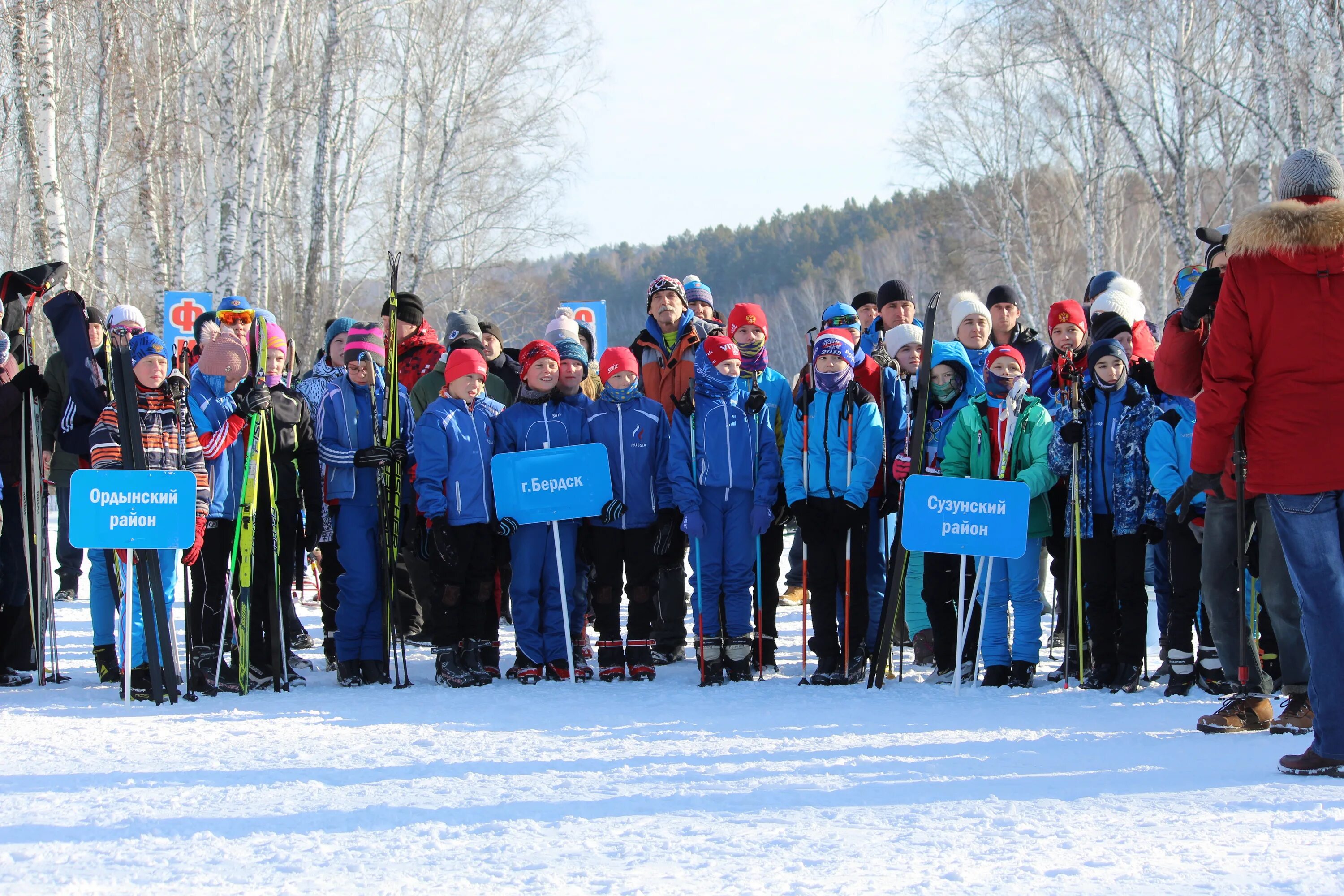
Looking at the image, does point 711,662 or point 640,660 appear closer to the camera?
point 711,662

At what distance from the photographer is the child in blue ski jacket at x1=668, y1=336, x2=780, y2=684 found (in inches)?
267

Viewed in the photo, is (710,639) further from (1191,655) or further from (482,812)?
(482,812)

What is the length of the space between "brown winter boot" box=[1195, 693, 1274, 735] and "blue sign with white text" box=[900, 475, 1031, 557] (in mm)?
1501

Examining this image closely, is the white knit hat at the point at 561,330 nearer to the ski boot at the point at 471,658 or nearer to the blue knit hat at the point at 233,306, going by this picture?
the blue knit hat at the point at 233,306

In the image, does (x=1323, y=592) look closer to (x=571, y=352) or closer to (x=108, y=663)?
(x=571, y=352)

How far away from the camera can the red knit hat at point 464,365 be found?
22.8 ft

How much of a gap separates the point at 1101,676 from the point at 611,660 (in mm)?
2612

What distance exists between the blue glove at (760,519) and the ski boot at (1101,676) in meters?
1.84

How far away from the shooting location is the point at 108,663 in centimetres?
667

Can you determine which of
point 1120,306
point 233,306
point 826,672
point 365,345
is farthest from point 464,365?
point 1120,306

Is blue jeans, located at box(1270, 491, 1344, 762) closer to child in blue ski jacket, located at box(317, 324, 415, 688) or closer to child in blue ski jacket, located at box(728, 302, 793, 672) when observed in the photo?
child in blue ski jacket, located at box(728, 302, 793, 672)

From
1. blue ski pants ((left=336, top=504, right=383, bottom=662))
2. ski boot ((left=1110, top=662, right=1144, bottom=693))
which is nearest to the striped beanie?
blue ski pants ((left=336, top=504, right=383, bottom=662))

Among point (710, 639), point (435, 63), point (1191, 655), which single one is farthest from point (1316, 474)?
point (435, 63)

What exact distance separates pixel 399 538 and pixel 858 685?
2.66 m
